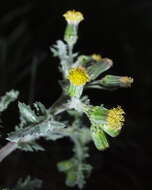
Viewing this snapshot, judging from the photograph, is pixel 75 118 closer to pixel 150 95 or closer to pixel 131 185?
pixel 131 185

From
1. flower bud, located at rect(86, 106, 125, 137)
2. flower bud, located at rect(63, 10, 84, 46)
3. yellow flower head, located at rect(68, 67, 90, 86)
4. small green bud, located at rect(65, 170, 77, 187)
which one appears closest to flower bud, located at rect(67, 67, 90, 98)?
yellow flower head, located at rect(68, 67, 90, 86)

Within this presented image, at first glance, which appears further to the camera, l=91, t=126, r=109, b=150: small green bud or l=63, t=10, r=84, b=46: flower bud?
l=63, t=10, r=84, b=46: flower bud

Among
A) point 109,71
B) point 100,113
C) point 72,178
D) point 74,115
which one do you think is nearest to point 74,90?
point 100,113

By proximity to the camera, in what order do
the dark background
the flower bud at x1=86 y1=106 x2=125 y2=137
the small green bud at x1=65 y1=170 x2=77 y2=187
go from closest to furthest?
the flower bud at x1=86 y1=106 x2=125 y2=137, the small green bud at x1=65 y1=170 x2=77 y2=187, the dark background

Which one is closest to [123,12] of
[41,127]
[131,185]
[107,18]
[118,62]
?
[107,18]

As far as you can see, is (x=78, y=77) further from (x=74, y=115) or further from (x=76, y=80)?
(x=74, y=115)

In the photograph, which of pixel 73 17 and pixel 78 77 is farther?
pixel 73 17

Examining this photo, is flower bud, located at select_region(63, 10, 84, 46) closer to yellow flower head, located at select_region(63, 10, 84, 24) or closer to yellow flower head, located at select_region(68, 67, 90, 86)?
yellow flower head, located at select_region(63, 10, 84, 24)
